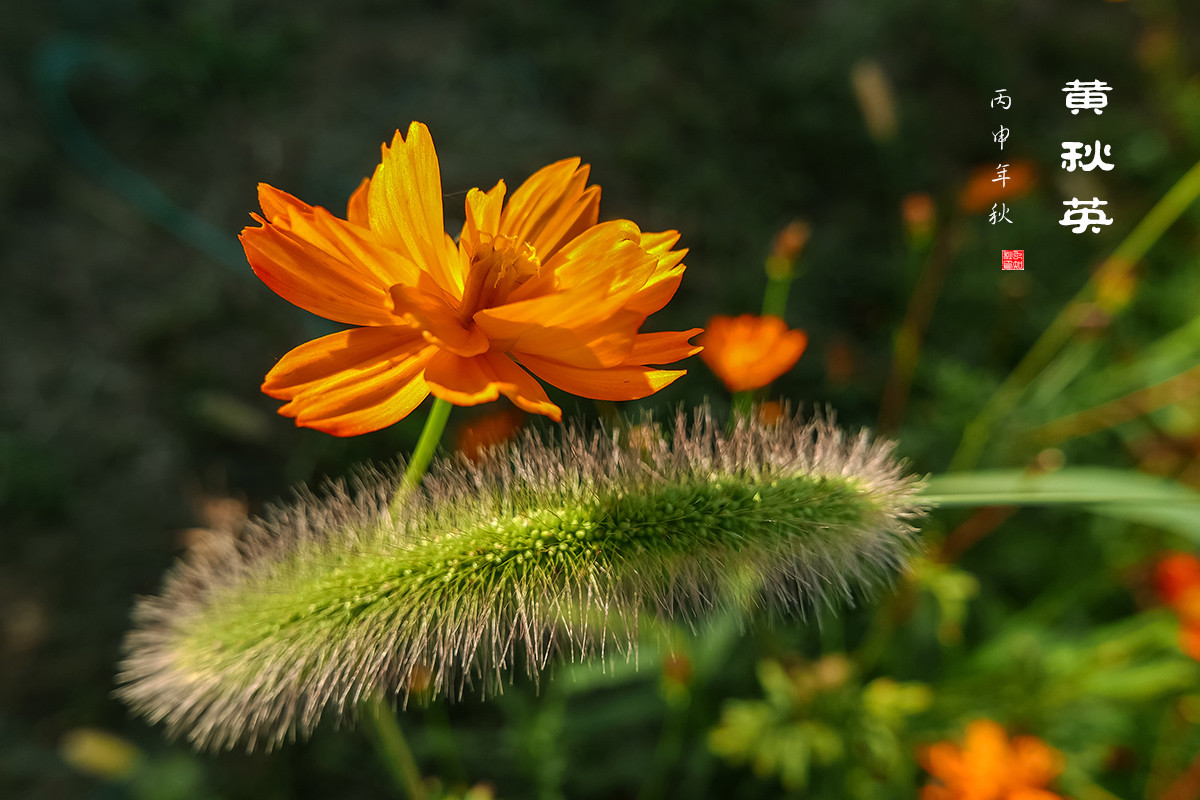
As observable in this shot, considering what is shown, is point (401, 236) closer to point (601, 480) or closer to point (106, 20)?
point (601, 480)

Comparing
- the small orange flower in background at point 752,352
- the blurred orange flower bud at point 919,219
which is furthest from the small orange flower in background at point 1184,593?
the small orange flower in background at point 752,352

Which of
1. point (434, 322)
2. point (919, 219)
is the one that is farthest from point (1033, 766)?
point (434, 322)

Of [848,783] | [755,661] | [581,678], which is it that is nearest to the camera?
[581,678]

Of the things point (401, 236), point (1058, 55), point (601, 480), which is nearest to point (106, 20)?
point (401, 236)

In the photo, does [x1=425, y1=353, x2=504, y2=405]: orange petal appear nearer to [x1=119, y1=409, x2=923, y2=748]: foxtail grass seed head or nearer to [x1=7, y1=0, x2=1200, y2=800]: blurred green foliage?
[x1=119, y1=409, x2=923, y2=748]: foxtail grass seed head

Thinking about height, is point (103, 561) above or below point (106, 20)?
below

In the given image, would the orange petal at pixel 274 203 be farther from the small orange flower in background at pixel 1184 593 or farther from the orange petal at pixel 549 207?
the small orange flower in background at pixel 1184 593

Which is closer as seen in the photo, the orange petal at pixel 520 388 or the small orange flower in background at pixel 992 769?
the orange petal at pixel 520 388
